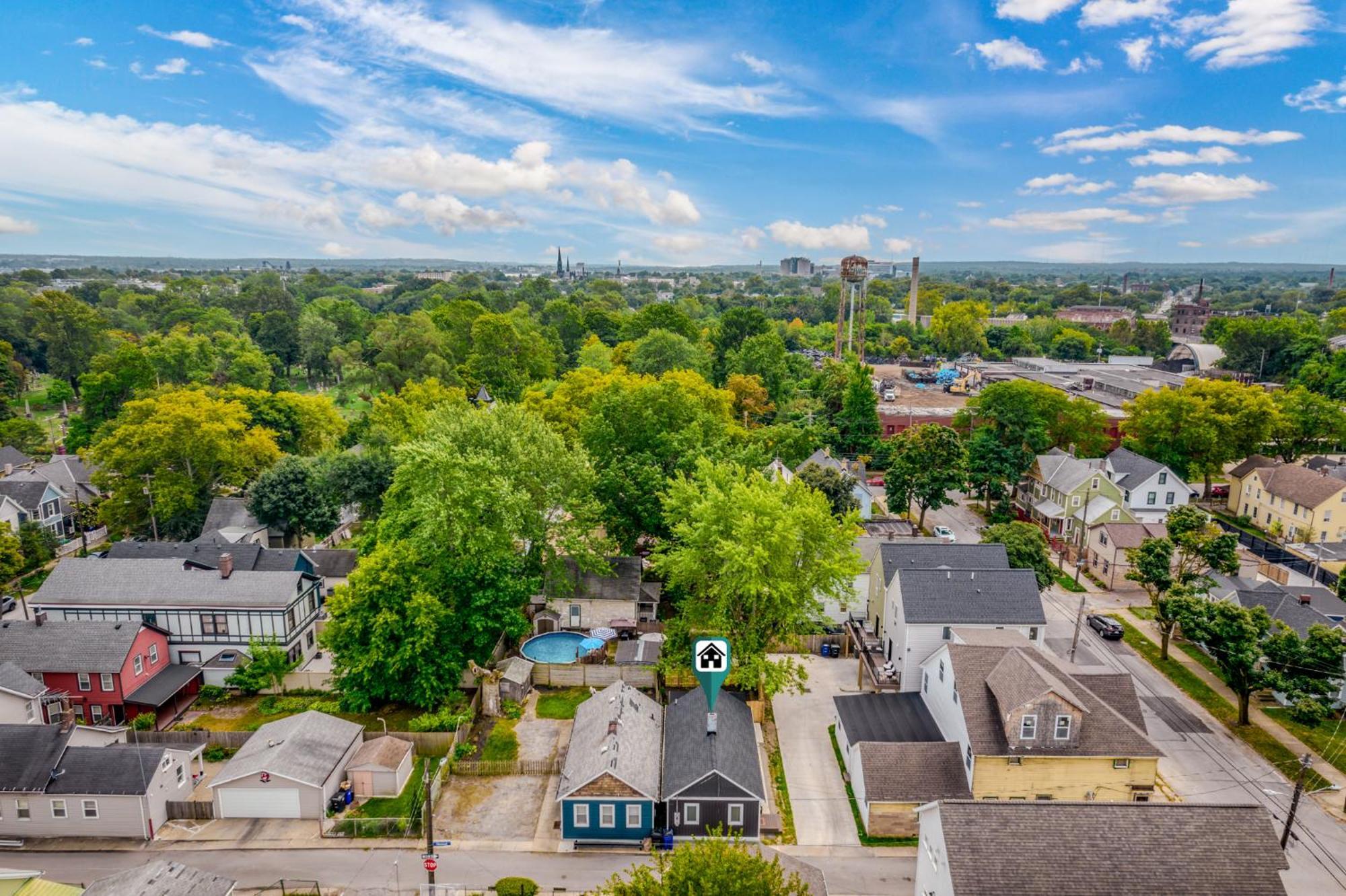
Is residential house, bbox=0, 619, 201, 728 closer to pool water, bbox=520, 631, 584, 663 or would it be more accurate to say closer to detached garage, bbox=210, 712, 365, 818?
detached garage, bbox=210, 712, 365, 818

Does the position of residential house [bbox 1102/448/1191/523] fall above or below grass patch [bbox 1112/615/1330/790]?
above

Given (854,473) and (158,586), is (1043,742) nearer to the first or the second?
(158,586)

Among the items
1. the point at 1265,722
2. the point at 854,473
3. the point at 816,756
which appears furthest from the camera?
the point at 854,473

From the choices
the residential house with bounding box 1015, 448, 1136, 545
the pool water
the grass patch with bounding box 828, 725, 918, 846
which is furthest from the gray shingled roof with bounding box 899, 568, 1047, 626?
the residential house with bounding box 1015, 448, 1136, 545

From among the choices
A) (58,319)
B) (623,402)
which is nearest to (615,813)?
(623,402)

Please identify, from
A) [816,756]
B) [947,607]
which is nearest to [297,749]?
[816,756]

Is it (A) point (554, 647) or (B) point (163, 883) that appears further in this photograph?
(A) point (554, 647)
